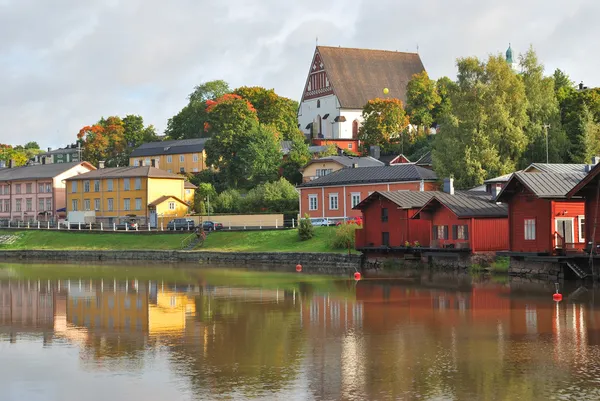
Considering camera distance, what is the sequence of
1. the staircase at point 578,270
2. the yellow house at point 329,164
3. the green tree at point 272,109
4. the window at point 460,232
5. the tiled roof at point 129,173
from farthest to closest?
the green tree at point 272,109, the tiled roof at point 129,173, the yellow house at point 329,164, the window at point 460,232, the staircase at point 578,270

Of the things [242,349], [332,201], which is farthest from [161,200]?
[242,349]

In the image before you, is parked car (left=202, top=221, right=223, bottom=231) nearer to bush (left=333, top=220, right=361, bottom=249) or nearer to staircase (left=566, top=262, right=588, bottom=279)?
bush (left=333, top=220, right=361, bottom=249)

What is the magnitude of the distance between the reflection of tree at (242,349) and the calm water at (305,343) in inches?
2.2

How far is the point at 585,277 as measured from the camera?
149 ft

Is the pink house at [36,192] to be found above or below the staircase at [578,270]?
above

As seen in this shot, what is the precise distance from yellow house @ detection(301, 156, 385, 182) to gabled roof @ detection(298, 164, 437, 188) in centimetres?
1017

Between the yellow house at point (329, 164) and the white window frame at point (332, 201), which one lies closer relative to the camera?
the white window frame at point (332, 201)

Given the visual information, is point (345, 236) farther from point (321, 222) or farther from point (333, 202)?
point (333, 202)

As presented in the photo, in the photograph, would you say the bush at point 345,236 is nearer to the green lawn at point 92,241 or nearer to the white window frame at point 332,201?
the white window frame at point 332,201

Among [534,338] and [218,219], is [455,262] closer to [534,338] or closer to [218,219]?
[534,338]

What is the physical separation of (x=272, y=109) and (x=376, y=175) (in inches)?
1763

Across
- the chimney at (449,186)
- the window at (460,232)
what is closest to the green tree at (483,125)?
the chimney at (449,186)

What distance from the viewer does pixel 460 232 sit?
184ft

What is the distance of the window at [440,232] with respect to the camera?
57.5m
